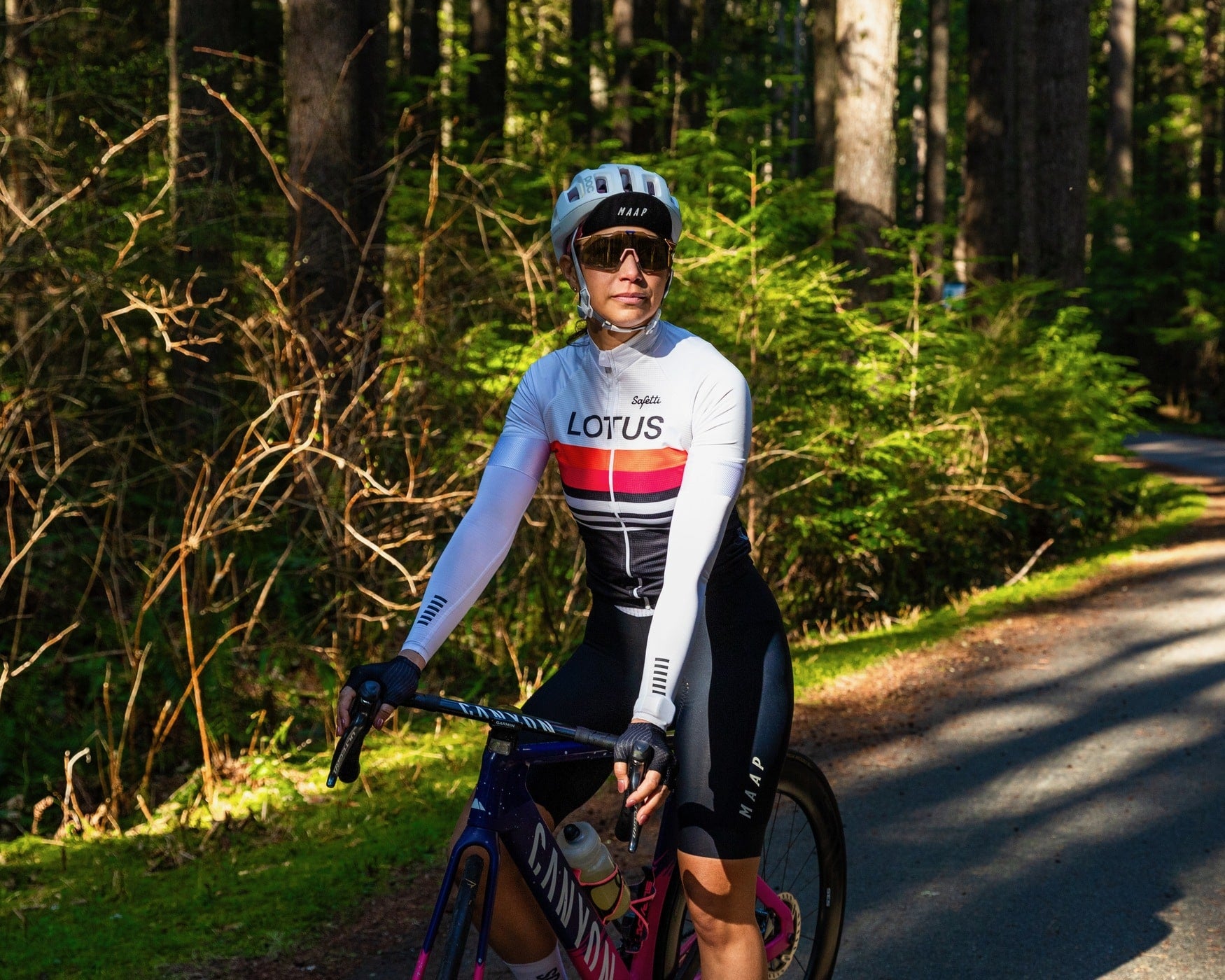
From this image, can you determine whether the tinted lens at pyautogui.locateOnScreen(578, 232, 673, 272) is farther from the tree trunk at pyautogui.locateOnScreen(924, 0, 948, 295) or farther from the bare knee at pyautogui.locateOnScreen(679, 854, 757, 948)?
the tree trunk at pyautogui.locateOnScreen(924, 0, 948, 295)

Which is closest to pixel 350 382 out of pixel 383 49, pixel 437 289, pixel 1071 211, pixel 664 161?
pixel 437 289

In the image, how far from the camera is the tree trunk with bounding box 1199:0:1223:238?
33469 mm

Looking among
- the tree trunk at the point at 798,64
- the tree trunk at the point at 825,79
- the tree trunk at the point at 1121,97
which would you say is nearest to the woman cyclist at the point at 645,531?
A: the tree trunk at the point at 825,79

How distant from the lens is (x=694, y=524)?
10.0 feet

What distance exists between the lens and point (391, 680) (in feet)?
9.04

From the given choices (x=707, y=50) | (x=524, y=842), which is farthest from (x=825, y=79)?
(x=524, y=842)

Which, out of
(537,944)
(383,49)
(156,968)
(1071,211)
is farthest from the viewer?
(1071,211)

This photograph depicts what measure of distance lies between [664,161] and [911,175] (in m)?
49.1

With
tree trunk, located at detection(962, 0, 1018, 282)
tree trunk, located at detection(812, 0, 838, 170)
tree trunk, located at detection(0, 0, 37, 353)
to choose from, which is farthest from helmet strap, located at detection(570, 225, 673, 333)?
tree trunk, located at detection(812, 0, 838, 170)

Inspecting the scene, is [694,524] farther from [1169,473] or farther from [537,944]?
[1169,473]

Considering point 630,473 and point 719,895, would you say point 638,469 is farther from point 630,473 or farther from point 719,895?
point 719,895

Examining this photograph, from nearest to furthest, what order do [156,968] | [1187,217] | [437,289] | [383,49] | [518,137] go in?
[156,968]
[437,289]
[383,49]
[518,137]
[1187,217]

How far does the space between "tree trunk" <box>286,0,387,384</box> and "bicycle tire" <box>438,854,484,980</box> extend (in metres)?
5.59

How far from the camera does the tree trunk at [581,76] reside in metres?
15.6
